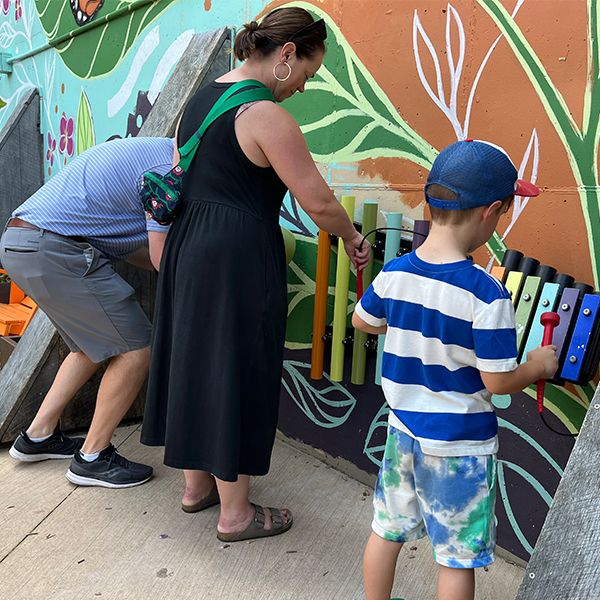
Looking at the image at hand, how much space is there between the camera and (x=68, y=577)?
7.95ft

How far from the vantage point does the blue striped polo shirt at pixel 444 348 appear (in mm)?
1672

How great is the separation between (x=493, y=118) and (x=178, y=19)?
2596 millimetres

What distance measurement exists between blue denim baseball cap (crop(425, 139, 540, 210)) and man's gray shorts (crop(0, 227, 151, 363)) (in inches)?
69.5

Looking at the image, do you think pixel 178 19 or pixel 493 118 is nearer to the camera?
pixel 493 118

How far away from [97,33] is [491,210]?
4.75 m

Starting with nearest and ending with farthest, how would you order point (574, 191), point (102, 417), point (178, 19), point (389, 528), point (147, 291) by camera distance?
point (389, 528)
point (574, 191)
point (102, 417)
point (147, 291)
point (178, 19)

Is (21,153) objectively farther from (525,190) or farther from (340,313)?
(525,190)

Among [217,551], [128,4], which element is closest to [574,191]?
[217,551]

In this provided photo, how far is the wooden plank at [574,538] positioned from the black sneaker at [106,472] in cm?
200

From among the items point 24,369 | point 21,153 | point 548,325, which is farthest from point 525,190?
point 21,153

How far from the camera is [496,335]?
166 cm

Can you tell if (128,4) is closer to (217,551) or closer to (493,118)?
(493,118)

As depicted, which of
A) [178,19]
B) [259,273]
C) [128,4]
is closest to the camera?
[259,273]

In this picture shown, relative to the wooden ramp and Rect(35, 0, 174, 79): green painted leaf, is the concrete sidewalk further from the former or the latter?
Rect(35, 0, 174, 79): green painted leaf
